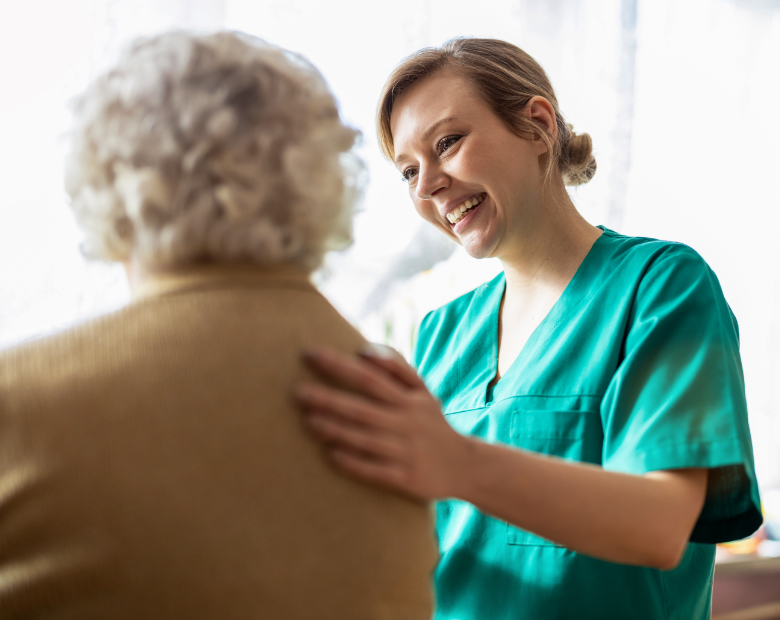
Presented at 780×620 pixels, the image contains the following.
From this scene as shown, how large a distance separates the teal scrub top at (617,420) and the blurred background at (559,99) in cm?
37

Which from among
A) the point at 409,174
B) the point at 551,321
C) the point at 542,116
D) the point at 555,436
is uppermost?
the point at 542,116

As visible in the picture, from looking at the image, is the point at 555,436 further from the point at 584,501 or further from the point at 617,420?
the point at 584,501

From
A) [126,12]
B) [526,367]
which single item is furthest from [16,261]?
[526,367]

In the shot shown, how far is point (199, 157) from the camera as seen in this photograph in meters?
0.54

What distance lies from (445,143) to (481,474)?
0.75 meters

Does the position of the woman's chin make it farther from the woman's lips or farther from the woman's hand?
the woman's hand

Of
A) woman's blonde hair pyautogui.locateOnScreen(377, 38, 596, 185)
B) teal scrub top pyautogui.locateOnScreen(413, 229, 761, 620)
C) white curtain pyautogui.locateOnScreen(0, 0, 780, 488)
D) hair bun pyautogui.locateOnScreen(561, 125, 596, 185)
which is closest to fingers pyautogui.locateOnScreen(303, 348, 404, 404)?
teal scrub top pyautogui.locateOnScreen(413, 229, 761, 620)

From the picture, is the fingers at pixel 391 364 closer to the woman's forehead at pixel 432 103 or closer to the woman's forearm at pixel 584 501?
the woman's forearm at pixel 584 501

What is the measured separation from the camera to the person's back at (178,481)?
18.6 inches

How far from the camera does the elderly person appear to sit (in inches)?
18.7

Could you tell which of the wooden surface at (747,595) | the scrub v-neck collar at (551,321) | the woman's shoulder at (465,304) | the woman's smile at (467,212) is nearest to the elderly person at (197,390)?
the scrub v-neck collar at (551,321)

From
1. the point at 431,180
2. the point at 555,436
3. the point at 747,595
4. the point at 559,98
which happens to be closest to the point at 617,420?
the point at 555,436

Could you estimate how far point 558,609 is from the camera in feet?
3.00

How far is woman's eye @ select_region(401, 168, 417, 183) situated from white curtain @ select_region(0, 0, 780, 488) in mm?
71
